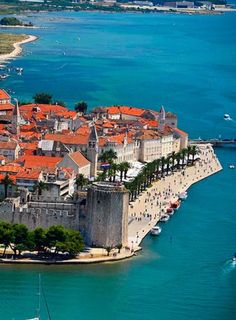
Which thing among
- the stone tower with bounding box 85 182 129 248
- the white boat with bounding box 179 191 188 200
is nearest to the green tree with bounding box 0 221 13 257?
the stone tower with bounding box 85 182 129 248

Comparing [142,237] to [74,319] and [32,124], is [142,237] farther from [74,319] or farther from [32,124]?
[32,124]

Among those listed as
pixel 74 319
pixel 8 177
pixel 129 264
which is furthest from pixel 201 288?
pixel 8 177

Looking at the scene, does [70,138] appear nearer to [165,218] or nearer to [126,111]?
[165,218]

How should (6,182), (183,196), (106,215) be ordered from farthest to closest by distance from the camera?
(183,196) → (6,182) → (106,215)

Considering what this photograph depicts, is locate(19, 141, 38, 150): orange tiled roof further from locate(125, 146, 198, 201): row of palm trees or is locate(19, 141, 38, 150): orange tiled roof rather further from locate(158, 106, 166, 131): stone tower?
locate(158, 106, 166, 131): stone tower

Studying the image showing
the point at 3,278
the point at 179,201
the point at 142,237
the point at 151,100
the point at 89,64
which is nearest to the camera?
the point at 3,278

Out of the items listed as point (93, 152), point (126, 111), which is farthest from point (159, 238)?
point (126, 111)

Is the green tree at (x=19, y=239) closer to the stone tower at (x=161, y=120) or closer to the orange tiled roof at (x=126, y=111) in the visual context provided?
the stone tower at (x=161, y=120)
